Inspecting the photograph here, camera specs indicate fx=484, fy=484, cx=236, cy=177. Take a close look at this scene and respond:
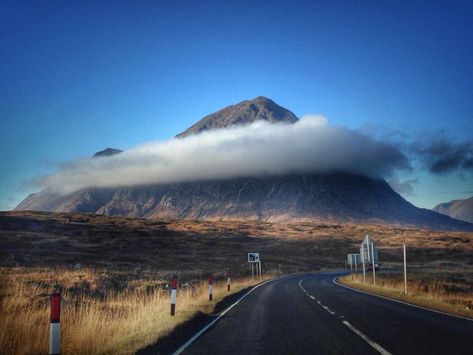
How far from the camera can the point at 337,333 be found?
11.4 m

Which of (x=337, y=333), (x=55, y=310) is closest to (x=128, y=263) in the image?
(x=337, y=333)

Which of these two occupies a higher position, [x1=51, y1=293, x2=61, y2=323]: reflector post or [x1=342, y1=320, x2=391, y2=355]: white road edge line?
[x1=51, y1=293, x2=61, y2=323]: reflector post

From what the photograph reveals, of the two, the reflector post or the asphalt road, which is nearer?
the reflector post

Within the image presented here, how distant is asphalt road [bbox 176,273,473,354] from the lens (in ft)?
31.2

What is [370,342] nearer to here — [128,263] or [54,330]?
[54,330]

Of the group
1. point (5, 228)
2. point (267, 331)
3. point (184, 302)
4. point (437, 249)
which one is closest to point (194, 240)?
point (5, 228)

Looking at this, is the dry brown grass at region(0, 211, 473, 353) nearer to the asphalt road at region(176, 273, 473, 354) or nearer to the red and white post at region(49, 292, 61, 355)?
the red and white post at region(49, 292, 61, 355)

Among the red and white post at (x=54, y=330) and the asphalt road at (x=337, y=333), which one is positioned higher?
the red and white post at (x=54, y=330)

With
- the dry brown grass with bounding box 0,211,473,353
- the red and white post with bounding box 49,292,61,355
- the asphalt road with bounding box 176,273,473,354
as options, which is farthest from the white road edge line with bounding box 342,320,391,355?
the red and white post with bounding box 49,292,61,355

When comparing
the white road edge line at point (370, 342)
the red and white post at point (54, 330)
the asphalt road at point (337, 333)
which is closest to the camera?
the red and white post at point (54, 330)

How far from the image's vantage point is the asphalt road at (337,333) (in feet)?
31.2

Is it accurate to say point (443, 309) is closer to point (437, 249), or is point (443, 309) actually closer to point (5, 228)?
Answer: point (437, 249)

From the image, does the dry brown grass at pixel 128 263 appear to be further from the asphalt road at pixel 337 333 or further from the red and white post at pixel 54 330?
the asphalt road at pixel 337 333

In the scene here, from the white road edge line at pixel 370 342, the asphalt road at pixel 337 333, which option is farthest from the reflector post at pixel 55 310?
the white road edge line at pixel 370 342
